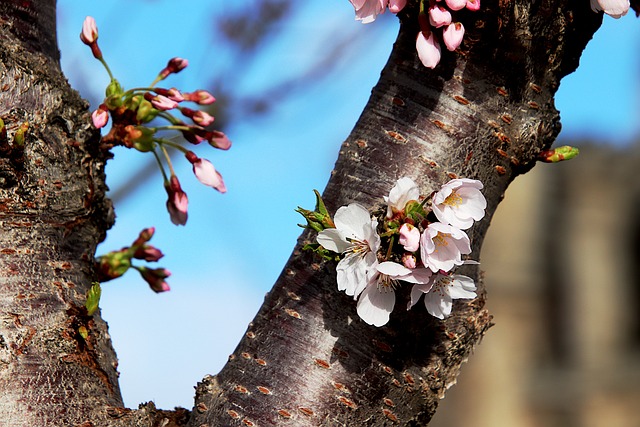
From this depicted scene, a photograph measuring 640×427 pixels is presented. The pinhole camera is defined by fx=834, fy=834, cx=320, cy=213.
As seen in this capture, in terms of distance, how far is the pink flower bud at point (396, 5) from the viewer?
152cm

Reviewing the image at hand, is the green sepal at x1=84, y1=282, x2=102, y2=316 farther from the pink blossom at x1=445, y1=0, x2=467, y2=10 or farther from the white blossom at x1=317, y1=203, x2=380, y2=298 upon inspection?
the pink blossom at x1=445, y1=0, x2=467, y2=10

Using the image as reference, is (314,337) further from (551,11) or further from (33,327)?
(551,11)

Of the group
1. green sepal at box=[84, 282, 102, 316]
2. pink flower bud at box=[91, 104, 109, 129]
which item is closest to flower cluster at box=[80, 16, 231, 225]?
pink flower bud at box=[91, 104, 109, 129]

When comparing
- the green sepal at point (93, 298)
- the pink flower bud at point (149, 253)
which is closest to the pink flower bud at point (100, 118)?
the green sepal at point (93, 298)

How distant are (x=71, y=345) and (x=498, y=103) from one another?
37.4 inches

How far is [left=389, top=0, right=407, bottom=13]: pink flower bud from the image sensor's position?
4.98ft

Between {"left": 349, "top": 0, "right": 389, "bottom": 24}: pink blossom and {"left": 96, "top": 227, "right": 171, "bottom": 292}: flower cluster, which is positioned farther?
{"left": 96, "top": 227, "right": 171, "bottom": 292}: flower cluster

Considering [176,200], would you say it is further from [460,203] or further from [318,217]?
[460,203]

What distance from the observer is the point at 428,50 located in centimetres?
150

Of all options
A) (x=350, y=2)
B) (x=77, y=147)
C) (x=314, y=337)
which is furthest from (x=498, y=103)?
(x=77, y=147)

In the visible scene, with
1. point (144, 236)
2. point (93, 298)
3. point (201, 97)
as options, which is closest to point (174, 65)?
point (201, 97)

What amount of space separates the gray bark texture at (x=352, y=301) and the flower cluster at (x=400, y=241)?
0.19ft

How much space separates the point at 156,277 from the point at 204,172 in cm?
39

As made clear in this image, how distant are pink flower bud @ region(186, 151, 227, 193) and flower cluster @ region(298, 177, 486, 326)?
505 mm
